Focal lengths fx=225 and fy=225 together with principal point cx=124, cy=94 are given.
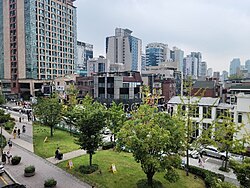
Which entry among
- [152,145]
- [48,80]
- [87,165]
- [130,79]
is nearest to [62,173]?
[87,165]

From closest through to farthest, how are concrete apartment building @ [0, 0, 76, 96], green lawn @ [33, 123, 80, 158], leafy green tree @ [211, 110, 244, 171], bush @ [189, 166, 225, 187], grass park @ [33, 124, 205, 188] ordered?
1. grass park @ [33, 124, 205, 188]
2. bush @ [189, 166, 225, 187]
3. leafy green tree @ [211, 110, 244, 171]
4. green lawn @ [33, 123, 80, 158]
5. concrete apartment building @ [0, 0, 76, 96]

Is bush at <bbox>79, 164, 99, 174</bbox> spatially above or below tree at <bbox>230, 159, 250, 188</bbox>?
below

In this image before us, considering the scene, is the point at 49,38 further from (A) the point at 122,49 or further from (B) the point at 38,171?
(B) the point at 38,171

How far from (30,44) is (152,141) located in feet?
278

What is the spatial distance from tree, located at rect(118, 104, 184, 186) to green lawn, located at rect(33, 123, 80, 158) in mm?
13461

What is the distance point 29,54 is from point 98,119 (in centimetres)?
7782

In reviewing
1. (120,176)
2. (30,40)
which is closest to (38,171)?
(120,176)

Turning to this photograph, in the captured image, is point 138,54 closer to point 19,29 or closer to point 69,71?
point 69,71

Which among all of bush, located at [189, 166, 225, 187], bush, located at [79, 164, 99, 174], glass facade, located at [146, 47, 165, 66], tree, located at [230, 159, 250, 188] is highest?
glass facade, located at [146, 47, 165, 66]

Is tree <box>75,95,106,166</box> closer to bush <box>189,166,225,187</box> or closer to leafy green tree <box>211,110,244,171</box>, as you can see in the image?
bush <box>189,166,225,187</box>

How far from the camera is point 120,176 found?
20453mm

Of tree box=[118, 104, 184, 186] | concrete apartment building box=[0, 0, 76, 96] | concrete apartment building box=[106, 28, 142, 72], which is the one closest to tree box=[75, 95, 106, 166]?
tree box=[118, 104, 184, 186]

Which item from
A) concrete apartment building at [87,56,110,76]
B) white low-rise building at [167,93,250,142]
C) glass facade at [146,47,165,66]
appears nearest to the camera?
white low-rise building at [167,93,250,142]

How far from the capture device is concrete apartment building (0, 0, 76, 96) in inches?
3469
